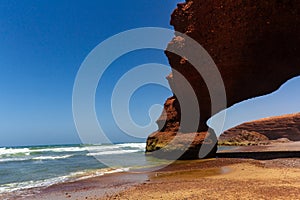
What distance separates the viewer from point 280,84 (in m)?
24.0

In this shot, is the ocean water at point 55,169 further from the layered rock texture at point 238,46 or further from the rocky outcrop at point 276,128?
the rocky outcrop at point 276,128

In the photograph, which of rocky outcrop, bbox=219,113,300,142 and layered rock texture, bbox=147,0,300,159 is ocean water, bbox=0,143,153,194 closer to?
layered rock texture, bbox=147,0,300,159

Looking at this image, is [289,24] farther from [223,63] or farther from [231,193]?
[231,193]

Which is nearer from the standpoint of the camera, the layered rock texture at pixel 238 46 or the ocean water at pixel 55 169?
the ocean water at pixel 55 169

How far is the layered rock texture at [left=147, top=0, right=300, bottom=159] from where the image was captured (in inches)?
626

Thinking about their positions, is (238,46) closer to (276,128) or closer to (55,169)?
(55,169)

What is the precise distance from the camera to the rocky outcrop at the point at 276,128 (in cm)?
6412

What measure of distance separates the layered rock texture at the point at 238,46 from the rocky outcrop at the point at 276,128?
41556 millimetres

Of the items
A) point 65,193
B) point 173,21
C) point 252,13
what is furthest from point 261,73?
point 65,193

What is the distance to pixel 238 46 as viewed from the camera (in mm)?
18234

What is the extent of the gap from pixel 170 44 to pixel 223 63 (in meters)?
5.26

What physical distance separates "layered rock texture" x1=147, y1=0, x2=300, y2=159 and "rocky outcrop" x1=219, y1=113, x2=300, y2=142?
41.6m

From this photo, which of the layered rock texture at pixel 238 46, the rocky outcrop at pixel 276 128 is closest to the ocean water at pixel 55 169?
the layered rock texture at pixel 238 46

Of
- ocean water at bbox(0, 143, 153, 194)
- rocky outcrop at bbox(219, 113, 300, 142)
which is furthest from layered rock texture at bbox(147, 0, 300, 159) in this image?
rocky outcrop at bbox(219, 113, 300, 142)
